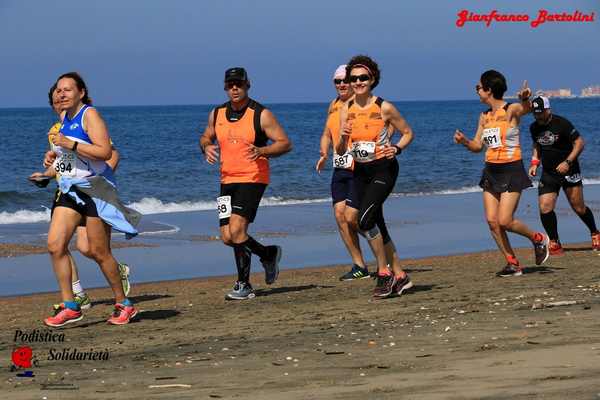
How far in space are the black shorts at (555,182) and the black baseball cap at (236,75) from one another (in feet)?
14.8

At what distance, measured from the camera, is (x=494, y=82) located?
35.3 feet

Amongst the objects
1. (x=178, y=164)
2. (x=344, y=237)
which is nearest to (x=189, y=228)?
(x=344, y=237)

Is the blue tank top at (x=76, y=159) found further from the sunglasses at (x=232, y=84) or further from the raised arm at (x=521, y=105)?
the raised arm at (x=521, y=105)

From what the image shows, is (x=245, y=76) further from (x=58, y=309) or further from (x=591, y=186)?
(x=591, y=186)

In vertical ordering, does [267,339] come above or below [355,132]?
below

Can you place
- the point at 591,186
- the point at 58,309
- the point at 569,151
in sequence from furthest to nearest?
the point at 591,186 < the point at 569,151 < the point at 58,309

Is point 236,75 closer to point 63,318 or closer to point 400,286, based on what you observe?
point 400,286

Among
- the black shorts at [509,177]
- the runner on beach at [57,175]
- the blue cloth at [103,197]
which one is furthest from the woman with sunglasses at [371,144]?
the blue cloth at [103,197]

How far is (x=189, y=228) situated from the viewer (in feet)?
64.9

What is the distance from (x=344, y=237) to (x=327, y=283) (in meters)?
0.52

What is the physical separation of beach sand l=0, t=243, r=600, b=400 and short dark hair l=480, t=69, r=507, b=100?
1.66 meters

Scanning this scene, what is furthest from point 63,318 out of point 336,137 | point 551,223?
point 551,223

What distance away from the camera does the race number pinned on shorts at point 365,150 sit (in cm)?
955

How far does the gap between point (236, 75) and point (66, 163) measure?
78.5 inches
